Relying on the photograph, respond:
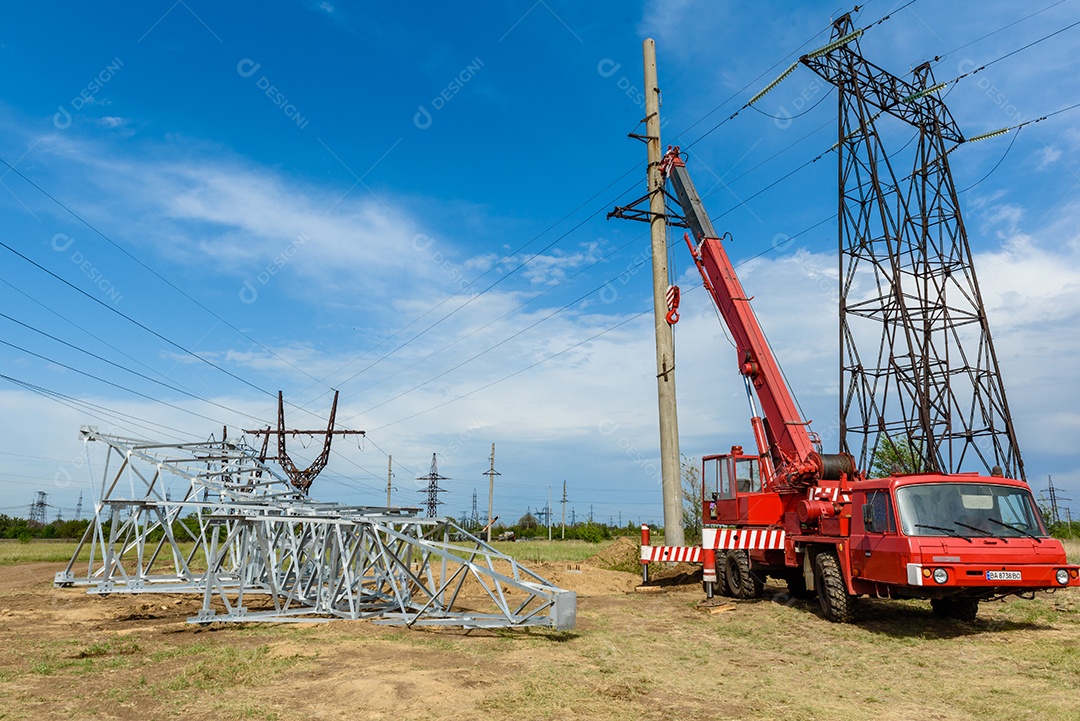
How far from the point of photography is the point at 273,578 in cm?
1281

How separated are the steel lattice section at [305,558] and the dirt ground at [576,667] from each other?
2.10 feet

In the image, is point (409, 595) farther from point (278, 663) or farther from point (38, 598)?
point (38, 598)

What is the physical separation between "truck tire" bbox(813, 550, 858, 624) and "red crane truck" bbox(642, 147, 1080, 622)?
0.02 m

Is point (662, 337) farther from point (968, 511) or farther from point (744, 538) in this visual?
point (968, 511)

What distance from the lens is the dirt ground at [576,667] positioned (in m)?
7.57

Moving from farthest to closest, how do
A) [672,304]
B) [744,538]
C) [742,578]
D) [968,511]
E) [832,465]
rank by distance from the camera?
[672,304] → [742,578] → [744,538] → [832,465] → [968,511]

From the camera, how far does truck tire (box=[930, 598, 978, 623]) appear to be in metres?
12.6

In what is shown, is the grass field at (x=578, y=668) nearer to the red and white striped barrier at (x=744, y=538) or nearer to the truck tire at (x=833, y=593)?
the truck tire at (x=833, y=593)

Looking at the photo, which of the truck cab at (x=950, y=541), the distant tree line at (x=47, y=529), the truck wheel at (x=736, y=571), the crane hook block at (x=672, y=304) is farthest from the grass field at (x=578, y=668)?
the distant tree line at (x=47, y=529)

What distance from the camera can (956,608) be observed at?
1282cm

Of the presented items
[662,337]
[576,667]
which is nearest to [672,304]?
[662,337]

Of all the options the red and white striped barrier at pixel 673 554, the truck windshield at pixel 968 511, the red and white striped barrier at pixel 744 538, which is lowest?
the red and white striped barrier at pixel 673 554

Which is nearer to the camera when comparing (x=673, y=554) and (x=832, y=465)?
(x=832, y=465)

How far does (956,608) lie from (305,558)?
1249cm
